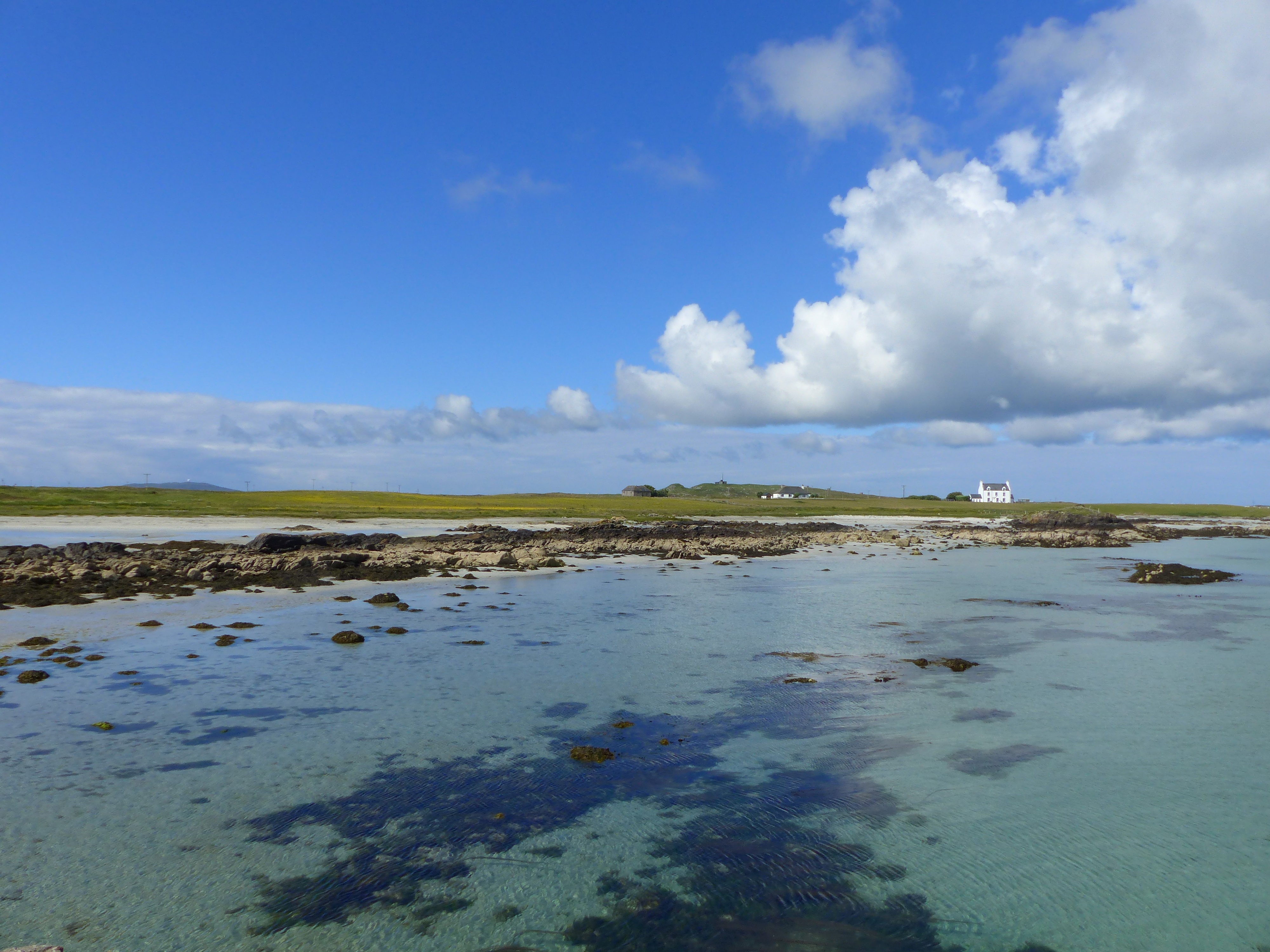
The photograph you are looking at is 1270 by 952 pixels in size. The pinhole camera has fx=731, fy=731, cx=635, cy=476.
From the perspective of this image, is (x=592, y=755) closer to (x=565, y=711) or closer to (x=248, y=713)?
(x=565, y=711)

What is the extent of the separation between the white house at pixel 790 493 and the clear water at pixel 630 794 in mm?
150562

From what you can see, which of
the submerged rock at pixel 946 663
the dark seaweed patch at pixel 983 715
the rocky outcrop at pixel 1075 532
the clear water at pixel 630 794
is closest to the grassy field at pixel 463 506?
the rocky outcrop at pixel 1075 532

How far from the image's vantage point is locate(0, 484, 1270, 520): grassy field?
7206 cm

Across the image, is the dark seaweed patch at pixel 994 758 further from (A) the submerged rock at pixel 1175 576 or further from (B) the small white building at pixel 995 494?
(B) the small white building at pixel 995 494

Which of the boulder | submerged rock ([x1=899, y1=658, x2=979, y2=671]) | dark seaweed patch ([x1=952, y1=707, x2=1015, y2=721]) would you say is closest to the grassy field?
the boulder

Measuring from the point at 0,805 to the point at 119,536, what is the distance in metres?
44.7

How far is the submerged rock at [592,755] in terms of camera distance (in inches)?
401

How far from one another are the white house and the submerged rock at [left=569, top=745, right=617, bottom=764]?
511ft

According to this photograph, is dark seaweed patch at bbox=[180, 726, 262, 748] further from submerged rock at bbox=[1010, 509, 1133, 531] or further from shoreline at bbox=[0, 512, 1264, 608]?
submerged rock at bbox=[1010, 509, 1133, 531]

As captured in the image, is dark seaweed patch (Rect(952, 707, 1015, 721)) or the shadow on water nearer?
the shadow on water

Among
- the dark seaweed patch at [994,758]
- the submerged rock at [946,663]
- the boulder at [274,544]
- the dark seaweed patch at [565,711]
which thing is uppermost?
the boulder at [274,544]

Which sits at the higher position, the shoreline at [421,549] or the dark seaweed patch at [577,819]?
the shoreline at [421,549]

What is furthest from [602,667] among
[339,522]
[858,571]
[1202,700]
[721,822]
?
[339,522]

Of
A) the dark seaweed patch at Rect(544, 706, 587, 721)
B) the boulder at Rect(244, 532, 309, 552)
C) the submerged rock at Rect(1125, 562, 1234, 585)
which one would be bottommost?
the dark seaweed patch at Rect(544, 706, 587, 721)
